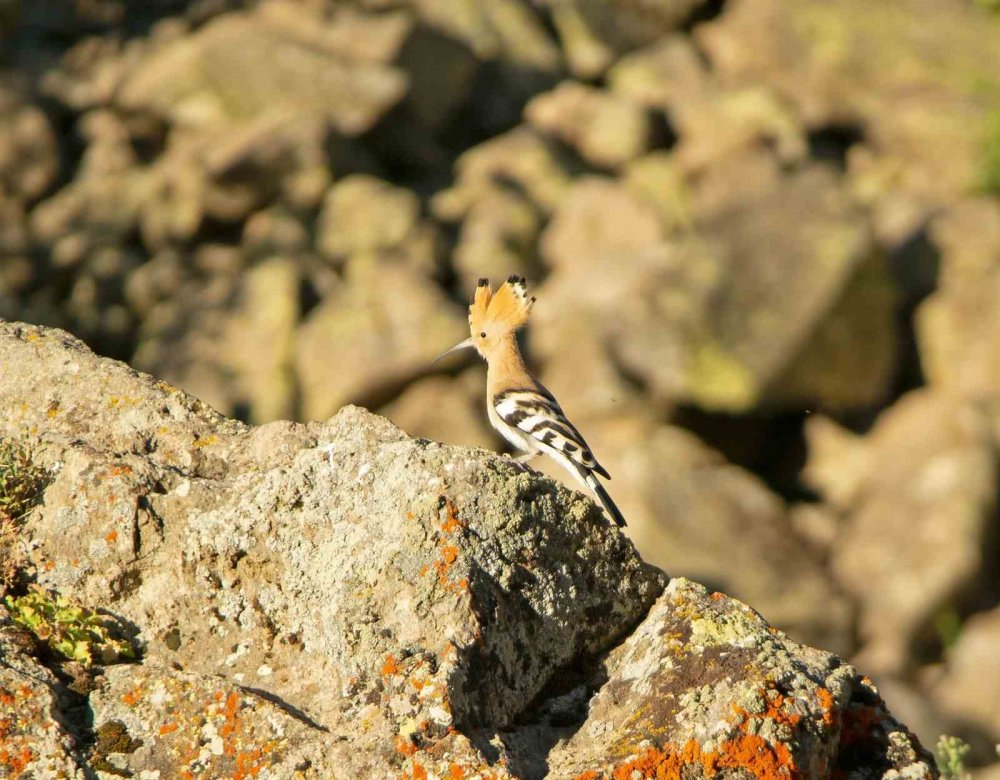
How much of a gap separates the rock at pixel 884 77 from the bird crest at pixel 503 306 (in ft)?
56.0

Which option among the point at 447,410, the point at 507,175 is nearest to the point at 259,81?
the point at 507,175

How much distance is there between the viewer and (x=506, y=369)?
806 centimetres

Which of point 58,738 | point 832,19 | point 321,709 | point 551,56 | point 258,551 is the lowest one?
point 58,738

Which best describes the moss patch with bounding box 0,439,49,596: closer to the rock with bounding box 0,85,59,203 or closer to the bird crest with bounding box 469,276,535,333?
the bird crest with bounding box 469,276,535,333

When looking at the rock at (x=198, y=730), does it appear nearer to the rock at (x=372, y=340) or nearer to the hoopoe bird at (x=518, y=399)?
the hoopoe bird at (x=518, y=399)

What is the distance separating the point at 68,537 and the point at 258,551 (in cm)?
62

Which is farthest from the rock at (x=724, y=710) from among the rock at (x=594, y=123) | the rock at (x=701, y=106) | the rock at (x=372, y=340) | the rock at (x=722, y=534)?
the rock at (x=594, y=123)

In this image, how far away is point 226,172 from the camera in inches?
866

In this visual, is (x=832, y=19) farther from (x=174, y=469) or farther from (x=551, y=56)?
(x=174, y=469)

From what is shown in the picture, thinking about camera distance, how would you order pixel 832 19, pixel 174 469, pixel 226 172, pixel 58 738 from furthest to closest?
pixel 832 19 → pixel 226 172 → pixel 174 469 → pixel 58 738

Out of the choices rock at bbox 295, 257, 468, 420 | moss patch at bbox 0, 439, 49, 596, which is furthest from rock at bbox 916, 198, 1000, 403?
moss patch at bbox 0, 439, 49, 596

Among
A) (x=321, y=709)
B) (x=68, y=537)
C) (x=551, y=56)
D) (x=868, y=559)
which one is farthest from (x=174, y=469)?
(x=551, y=56)

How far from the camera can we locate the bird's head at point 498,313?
809cm

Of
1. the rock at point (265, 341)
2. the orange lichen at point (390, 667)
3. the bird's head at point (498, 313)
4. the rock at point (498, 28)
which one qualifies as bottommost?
the orange lichen at point (390, 667)
